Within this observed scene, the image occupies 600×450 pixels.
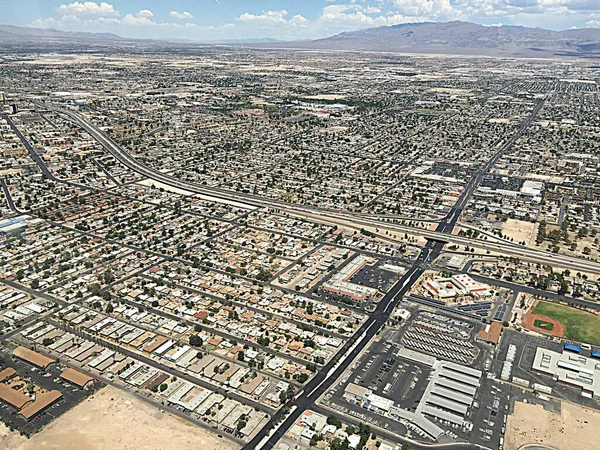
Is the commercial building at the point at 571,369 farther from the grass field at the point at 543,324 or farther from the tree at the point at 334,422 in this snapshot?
the tree at the point at 334,422

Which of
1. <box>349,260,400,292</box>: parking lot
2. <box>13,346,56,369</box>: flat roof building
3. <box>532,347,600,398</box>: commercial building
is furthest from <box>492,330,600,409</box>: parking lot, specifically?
<box>13,346,56,369</box>: flat roof building

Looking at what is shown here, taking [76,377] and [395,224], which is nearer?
[76,377]

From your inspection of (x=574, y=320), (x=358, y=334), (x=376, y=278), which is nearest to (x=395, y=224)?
(x=376, y=278)

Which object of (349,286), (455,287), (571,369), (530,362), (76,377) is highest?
(349,286)

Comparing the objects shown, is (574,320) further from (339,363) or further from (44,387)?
(44,387)

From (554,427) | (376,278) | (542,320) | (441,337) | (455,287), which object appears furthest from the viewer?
(376,278)

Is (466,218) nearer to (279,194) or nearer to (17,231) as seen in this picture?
(279,194)

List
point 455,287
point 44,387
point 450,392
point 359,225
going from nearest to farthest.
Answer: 1. point 44,387
2. point 450,392
3. point 455,287
4. point 359,225
